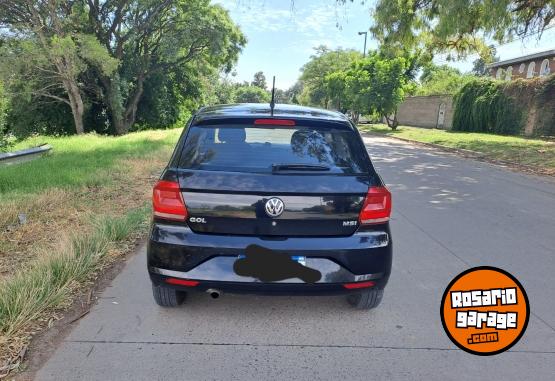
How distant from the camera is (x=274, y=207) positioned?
297cm

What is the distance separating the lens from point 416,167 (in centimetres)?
1241

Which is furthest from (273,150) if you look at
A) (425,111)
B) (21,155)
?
(425,111)

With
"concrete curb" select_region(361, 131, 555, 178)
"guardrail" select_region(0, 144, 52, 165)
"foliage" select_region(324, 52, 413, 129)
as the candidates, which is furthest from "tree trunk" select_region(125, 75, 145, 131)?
"concrete curb" select_region(361, 131, 555, 178)

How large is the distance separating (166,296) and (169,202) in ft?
2.83

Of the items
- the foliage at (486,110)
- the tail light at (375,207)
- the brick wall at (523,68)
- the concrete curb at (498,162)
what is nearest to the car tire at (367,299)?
the tail light at (375,207)

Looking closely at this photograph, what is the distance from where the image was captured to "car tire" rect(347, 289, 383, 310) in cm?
Result: 346

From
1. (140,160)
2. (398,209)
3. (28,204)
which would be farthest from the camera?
(140,160)

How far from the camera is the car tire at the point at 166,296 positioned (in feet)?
11.2

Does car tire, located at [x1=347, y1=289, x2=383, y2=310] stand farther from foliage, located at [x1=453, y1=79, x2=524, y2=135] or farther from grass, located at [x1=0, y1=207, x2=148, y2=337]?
foliage, located at [x1=453, y1=79, x2=524, y2=135]

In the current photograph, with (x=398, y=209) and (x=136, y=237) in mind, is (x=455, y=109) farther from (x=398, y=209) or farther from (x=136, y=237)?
(x=136, y=237)

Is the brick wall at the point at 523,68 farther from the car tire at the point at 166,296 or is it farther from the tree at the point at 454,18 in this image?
the car tire at the point at 166,296

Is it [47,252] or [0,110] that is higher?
[0,110]

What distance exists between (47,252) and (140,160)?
24.5 ft

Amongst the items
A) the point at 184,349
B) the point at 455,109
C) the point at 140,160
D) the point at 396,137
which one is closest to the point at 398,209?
the point at 184,349
